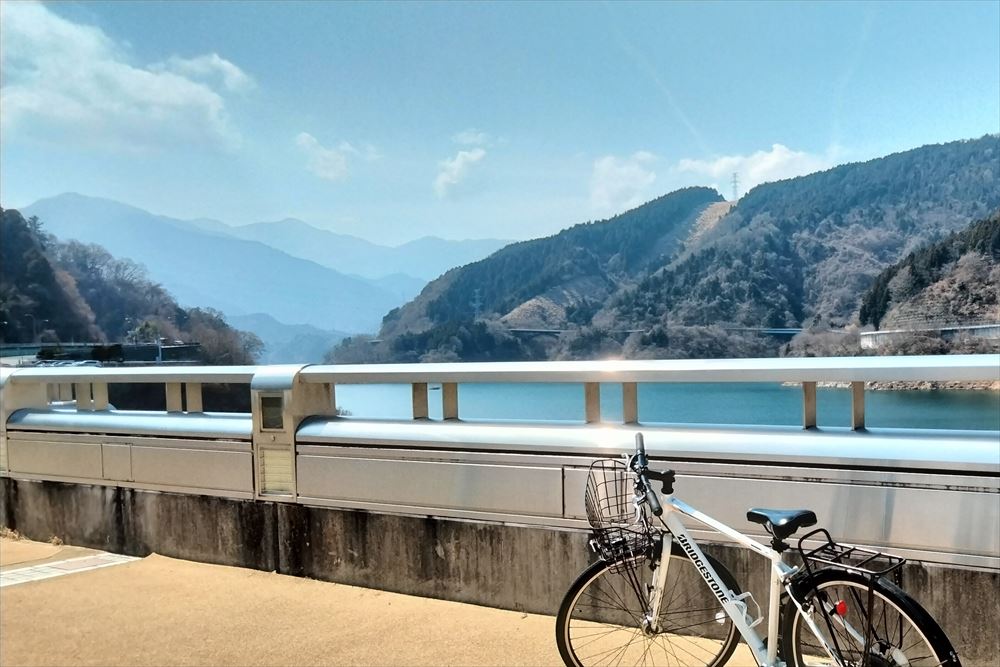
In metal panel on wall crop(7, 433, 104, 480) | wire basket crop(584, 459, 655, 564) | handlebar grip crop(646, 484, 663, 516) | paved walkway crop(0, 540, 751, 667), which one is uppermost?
handlebar grip crop(646, 484, 663, 516)

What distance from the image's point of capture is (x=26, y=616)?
3.76 m

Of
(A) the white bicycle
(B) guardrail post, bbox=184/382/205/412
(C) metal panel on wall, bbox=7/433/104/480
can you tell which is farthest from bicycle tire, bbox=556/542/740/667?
(C) metal panel on wall, bbox=7/433/104/480

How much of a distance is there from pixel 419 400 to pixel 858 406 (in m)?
2.18

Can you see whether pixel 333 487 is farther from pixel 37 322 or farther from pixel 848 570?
pixel 37 322

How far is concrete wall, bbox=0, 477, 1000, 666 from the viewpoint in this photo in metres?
2.65

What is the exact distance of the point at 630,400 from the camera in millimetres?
3385

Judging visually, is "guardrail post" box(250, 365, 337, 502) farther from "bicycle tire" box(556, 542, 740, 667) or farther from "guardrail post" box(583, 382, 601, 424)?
"bicycle tire" box(556, 542, 740, 667)

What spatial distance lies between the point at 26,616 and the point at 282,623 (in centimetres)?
147

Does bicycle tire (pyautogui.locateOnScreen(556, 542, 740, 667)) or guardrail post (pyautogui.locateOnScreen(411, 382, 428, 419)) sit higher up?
guardrail post (pyautogui.locateOnScreen(411, 382, 428, 419))

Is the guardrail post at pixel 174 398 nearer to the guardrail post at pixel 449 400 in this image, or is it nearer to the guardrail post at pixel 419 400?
the guardrail post at pixel 419 400

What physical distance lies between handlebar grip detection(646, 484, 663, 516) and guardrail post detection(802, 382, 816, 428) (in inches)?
39.2

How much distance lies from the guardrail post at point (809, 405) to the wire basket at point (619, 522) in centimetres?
87

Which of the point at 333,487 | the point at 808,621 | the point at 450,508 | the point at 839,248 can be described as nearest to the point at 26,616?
the point at 333,487

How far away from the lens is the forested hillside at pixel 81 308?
4384 cm
